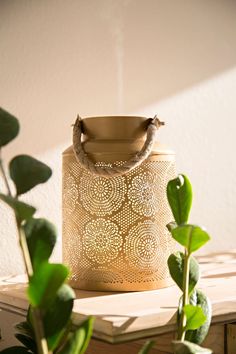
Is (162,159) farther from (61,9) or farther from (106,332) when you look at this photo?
(61,9)

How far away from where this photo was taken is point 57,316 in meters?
0.48

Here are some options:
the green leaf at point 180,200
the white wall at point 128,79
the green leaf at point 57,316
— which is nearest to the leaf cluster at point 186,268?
the green leaf at point 180,200

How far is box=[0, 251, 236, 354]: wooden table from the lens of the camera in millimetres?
662

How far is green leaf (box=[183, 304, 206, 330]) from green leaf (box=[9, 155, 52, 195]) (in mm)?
239

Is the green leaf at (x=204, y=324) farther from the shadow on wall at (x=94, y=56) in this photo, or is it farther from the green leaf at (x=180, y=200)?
the shadow on wall at (x=94, y=56)

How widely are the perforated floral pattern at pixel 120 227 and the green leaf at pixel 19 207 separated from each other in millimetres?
447

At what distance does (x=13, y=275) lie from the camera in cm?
106

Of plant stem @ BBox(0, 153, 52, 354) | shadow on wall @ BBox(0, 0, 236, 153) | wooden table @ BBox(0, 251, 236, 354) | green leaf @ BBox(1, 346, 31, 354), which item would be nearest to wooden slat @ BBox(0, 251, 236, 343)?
wooden table @ BBox(0, 251, 236, 354)

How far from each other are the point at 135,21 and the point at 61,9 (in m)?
0.20

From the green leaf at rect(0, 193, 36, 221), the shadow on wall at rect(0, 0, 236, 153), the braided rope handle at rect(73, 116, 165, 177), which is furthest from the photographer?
the shadow on wall at rect(0, 0, 236, 153)

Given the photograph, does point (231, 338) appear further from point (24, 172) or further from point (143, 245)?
point (24, 172)

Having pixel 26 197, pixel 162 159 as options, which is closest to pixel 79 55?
pixel 26 197

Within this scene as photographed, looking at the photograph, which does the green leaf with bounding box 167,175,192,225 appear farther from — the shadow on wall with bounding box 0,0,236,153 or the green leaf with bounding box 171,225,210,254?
the shadow on wall with bounding box 0,0,236,153

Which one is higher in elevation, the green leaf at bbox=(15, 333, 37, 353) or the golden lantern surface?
the golden lantern surface
